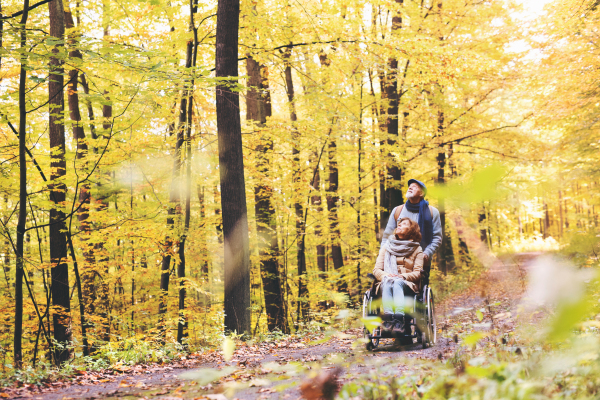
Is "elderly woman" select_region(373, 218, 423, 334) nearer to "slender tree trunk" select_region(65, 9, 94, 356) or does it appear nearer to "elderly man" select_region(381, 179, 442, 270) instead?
"elderly man" select_region(381, 179, 442, 270)

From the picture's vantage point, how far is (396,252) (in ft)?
16.5

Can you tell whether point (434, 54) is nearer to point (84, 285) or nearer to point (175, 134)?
point (175, 134)

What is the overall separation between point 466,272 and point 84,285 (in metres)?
13.2

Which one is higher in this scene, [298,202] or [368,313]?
[298,202]

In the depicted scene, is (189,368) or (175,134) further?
(175,134)

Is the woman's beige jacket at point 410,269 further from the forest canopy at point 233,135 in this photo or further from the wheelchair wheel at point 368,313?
the forest canopy at point 233,135

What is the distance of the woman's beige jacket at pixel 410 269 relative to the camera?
4.78 m

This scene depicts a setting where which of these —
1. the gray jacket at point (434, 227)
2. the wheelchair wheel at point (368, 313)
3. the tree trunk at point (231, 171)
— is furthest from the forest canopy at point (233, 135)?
the wheelchair wheel at point (368, 313)

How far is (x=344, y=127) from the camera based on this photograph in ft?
31.0

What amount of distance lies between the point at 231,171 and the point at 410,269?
3.38 m

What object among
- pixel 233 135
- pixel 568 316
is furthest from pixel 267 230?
pixel 568 316

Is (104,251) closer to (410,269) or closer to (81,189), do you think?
(81,189)

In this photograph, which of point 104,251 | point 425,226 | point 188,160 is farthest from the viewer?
point 188,160

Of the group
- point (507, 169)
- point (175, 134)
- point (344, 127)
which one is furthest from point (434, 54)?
point (507, 169)
